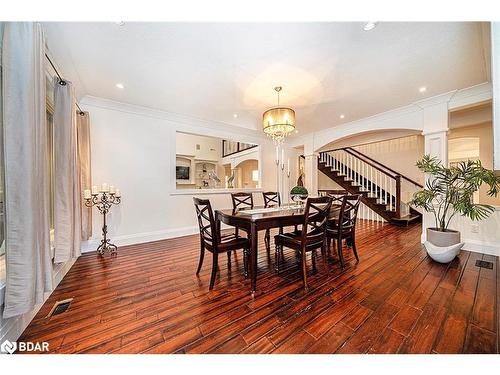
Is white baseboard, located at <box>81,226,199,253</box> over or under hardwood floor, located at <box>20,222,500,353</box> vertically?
over

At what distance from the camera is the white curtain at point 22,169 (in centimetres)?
123

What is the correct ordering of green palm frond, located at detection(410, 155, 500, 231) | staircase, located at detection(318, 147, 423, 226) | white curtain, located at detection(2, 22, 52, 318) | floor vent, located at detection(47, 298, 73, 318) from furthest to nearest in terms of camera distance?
staircase, located at detection(318, 147, 423, 226)
green palm frond, located at detection(410, 155, 500, 231)
floor vent, located at detection(47, 298, 73, 318)
white curtain, located at detection(2, 22, 52, 318)

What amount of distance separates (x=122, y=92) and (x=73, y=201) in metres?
1.87

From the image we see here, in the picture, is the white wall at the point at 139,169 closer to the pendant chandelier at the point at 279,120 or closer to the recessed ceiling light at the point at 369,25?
the pendant chandelier at the point at 279,120

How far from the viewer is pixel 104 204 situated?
303 cm

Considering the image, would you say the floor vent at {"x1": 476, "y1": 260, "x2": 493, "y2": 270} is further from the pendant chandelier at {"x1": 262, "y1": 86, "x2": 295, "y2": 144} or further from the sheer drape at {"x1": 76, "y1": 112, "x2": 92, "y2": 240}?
the sheer drape at {"x1": 76, "y1": 112, "x2": 92, "y2": 240}

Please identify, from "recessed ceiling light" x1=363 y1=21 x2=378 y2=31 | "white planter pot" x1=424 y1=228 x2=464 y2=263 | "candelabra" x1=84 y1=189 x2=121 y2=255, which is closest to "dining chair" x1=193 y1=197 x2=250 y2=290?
"candelabra" x1=84 y1=189 x2=121 y2=255

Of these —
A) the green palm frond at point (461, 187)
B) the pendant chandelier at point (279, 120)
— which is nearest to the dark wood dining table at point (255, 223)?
the pendant chandelier at point (279, 120)

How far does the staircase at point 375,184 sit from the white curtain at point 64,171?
17.3 ft

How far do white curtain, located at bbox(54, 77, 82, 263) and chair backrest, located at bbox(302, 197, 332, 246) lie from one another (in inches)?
101

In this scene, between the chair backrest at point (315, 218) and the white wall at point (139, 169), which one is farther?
the white wall at point (139, 169)

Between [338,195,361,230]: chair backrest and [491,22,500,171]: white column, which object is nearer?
[491,22,500,171]: white column

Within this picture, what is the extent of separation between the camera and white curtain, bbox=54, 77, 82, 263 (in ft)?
6.72
